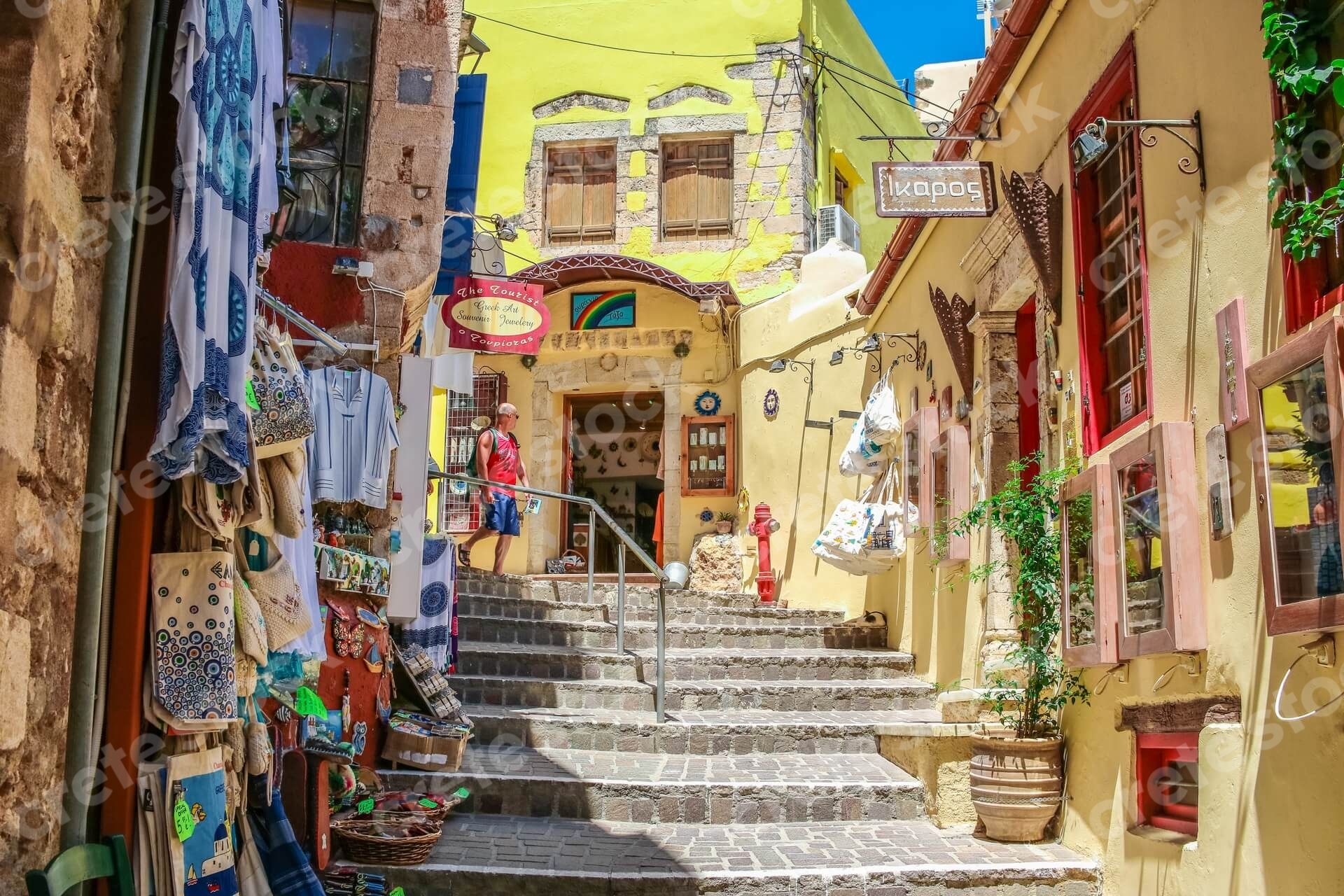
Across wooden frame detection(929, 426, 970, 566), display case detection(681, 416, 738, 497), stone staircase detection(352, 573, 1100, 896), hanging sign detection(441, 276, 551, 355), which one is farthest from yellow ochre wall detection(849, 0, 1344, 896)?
display case detection(681, 416, 738, 497)

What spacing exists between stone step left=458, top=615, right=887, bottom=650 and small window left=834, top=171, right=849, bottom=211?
776 centimetres

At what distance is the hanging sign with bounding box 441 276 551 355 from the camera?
36.6 ft

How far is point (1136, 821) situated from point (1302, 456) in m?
2.09

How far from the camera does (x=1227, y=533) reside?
442 centimetres

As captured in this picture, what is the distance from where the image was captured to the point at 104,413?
354 centimetres

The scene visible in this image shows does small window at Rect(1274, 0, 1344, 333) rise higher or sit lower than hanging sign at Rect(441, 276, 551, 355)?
lower

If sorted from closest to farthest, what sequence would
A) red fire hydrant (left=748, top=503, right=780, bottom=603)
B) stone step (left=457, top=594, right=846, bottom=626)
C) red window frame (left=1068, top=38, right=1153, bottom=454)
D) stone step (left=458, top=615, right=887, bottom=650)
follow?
red window frame (left=1068, top=38, right=1153, bottom=454) < stone step (left=458, top=615, right=887, bottom=650) < stone step (left=457, top=594, right=846, bottom=626) < red fire hydrant (left=748, top=503, right=780, bottom=603)

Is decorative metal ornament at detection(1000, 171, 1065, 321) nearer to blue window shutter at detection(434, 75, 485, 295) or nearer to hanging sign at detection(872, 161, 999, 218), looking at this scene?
hanging sign at detection(872, 161, 999, 218)

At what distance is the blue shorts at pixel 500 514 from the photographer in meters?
11.4

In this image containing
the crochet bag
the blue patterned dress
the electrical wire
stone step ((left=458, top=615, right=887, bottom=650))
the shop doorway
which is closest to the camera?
the blue patterned dress

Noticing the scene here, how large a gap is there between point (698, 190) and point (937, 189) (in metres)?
7.91

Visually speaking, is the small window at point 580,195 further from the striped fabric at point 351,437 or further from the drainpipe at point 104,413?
the drainpipe at point 104,413

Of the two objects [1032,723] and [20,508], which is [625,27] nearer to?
[1032,723]

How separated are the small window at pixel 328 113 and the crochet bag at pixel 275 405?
324 centimetres
